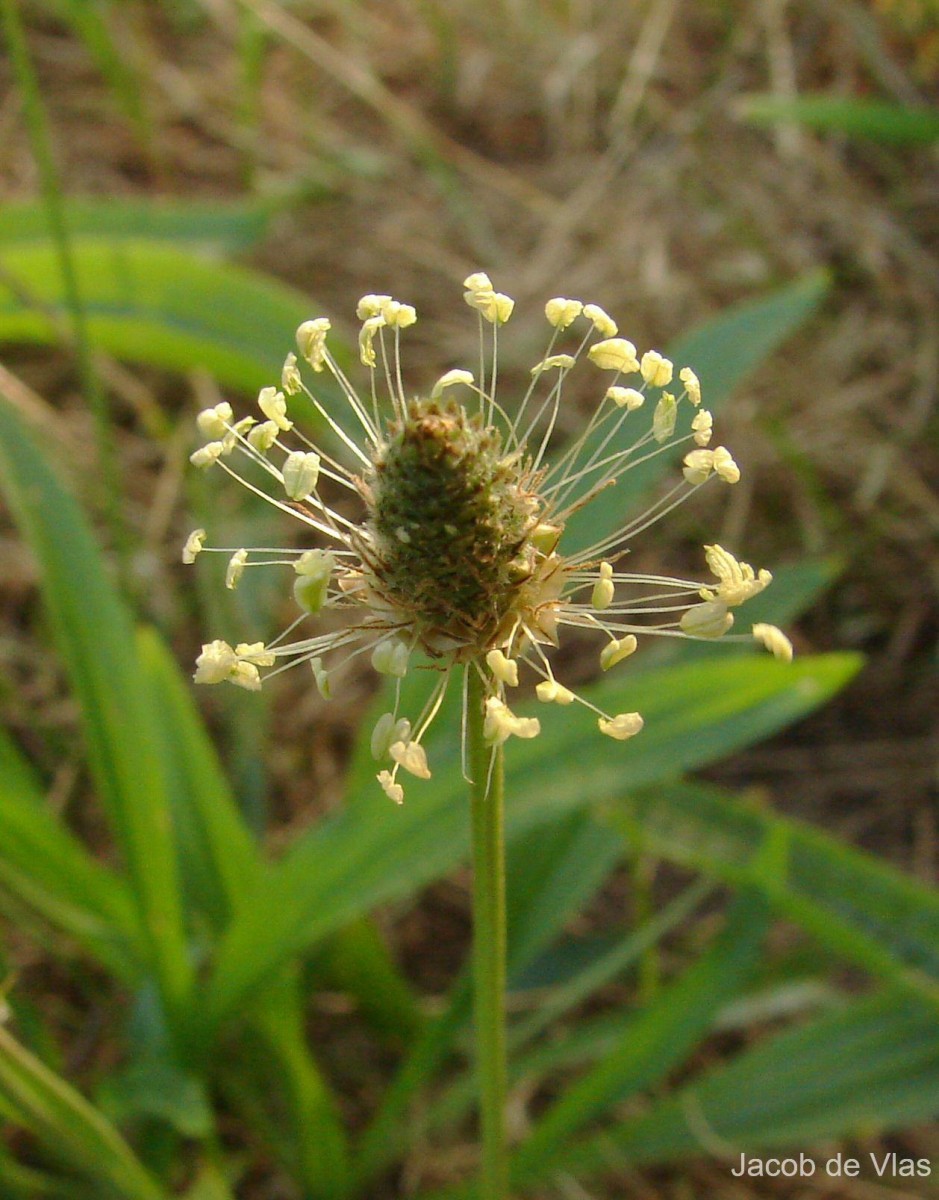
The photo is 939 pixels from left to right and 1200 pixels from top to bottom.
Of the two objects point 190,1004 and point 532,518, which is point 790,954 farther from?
point 532,518

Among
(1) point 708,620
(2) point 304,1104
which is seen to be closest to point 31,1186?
(2) point 304,1104

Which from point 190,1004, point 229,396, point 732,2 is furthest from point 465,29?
point 190,1004

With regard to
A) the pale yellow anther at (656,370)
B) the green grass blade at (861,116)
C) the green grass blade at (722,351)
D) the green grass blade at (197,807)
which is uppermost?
the green grass blade at (861,116)

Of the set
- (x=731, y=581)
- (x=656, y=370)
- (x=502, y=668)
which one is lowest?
(x=502, y=668)

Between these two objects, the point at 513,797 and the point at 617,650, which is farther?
the point at 513,797

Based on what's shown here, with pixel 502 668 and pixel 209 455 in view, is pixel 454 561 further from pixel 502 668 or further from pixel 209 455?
pixel 209 455

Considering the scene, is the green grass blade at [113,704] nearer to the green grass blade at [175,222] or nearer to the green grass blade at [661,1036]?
the green grass blade at [661,1036]

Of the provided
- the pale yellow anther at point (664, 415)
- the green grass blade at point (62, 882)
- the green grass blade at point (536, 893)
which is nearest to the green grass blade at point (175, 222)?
the green grass blade at point (62, 882)

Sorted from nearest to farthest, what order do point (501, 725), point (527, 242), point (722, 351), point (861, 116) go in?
point (501, 725), point (722, 351), point (861, 116), point (527, 242)

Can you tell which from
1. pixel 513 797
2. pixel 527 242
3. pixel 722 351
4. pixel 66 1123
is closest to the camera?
pixel 66 1123
